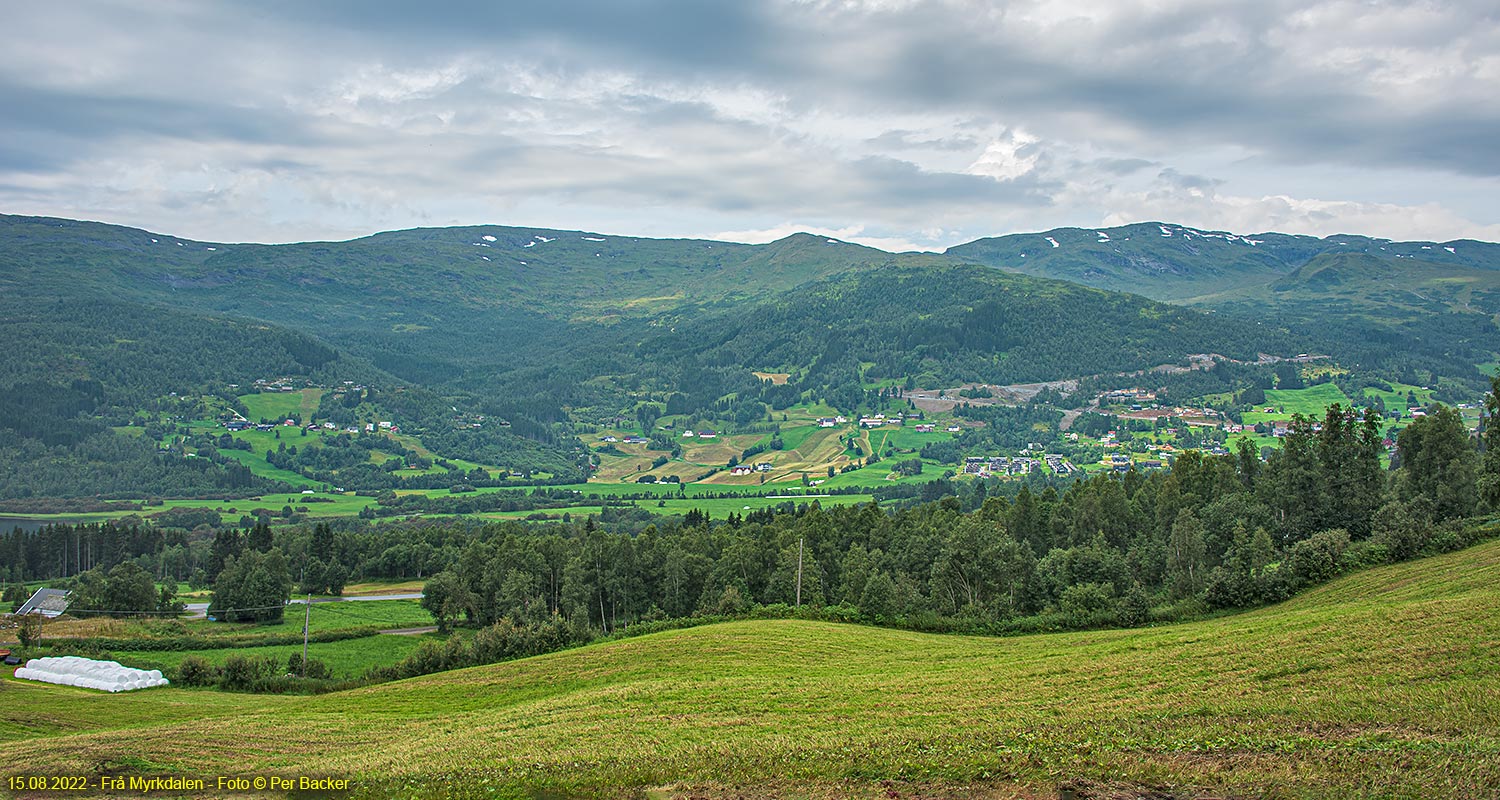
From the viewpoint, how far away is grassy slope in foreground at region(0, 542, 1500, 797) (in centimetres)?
1889

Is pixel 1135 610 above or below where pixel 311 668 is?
above

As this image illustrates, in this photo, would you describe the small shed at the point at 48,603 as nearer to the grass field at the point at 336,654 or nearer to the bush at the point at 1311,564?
the grass field at the point at 336,654

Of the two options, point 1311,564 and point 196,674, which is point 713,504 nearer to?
point 196,674

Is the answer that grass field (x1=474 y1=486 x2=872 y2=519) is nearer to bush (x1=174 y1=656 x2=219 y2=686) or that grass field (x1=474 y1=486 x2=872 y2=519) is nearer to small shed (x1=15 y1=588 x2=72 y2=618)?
small shed (x1=15 y1=588 x2=72 y2=618)

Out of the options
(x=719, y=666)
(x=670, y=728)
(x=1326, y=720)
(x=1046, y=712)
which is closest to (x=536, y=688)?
(x=719, y=666)

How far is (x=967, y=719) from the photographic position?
24.6 m

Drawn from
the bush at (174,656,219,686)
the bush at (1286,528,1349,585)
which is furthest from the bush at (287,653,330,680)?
the bush at (1286,528,1349,585)

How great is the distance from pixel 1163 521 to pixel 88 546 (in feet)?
479

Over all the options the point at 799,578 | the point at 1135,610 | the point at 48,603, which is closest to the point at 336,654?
the point at 799,578

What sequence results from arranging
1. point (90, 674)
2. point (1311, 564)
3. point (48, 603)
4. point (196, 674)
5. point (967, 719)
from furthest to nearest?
point (48, 603)
point (196, 674)
point (90, 674)
point (1311, 564)
point (967, 719)

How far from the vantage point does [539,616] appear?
76438 mm

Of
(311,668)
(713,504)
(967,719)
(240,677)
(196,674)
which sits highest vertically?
(967,719)

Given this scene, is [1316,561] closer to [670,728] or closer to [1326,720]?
[1326,720]

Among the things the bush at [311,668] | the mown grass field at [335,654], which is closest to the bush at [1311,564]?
the mown grass field at [335,654]
